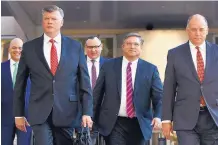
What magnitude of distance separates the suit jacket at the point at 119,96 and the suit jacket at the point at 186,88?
41.8 inches

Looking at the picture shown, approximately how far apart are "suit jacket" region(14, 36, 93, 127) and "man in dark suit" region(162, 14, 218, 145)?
2.49ft

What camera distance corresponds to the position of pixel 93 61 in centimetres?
880

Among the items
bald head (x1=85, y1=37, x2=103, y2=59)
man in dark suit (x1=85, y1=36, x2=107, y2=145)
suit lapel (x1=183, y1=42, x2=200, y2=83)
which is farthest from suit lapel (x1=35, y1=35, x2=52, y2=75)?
bald head (x1=85, y1=37, x2=103, y2=59)

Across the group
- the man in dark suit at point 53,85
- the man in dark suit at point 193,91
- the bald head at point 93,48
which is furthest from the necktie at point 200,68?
the bald head at point 93,48

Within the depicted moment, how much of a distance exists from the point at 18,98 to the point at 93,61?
133 inches

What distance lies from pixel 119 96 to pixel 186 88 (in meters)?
1.30

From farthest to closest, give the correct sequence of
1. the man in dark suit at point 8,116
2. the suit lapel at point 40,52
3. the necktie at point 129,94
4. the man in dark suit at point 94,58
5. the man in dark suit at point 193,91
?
the man in dark suit at point 94,58 < the man in dark suit at point 8,116 < the necktie at point 129,94 < the suit lapel at point 40,52 < the man in dark suit at point 193,91

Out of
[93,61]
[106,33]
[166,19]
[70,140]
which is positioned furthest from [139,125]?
[106,33]

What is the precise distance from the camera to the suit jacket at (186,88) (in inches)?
206

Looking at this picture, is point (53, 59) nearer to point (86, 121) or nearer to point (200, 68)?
point (86, 121)

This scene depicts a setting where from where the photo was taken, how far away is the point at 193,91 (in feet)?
17.2

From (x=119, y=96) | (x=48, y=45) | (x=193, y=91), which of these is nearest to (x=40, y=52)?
(x=48, y=45)

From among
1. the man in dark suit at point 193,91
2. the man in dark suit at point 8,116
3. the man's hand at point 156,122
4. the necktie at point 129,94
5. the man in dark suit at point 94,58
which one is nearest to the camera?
the man in dark suit at point 193,91

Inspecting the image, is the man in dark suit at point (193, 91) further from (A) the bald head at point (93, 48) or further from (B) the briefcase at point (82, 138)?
(A) the bald head at point (93, 48)
